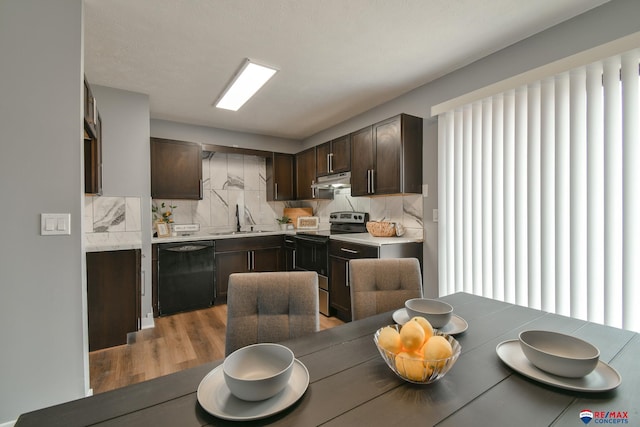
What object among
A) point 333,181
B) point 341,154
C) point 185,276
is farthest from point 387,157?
point 185,276

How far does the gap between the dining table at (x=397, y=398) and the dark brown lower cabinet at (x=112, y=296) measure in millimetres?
2145

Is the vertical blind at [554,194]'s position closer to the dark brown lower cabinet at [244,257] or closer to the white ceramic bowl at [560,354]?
the white ceramic bowl at [560,354]

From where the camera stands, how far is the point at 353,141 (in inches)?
132

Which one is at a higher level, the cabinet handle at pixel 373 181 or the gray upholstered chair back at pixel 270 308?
the cabinet handle at pixel 373 181

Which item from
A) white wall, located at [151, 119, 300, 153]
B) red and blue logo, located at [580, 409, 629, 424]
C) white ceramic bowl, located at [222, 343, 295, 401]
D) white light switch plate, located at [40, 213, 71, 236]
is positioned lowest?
red and blue logo, located at [580, 409, 629, 424]

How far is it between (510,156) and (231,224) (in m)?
3.75

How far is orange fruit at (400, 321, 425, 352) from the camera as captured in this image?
751mm

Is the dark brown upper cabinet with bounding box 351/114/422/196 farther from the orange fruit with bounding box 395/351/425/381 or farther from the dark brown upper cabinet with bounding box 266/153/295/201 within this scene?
the orange fruit with bounding box 395/351/425/381

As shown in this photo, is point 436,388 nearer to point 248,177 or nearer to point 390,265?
point 390,265

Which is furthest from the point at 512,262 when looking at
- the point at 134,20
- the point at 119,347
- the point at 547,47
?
the point at 119,347

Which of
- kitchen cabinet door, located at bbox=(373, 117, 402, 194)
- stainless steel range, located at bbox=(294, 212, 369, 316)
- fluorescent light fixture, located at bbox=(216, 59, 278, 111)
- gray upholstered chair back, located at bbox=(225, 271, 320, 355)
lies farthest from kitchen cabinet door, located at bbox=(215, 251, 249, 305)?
gray upholstered chair back, located at bbox=(225, 271, 320, 355)

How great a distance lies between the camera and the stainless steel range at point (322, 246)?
3.28 metres

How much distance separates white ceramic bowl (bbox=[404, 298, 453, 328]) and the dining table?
0.14 metres

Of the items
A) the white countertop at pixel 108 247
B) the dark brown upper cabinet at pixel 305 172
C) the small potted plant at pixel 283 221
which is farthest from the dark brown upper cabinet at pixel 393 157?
the white countertop at pixel 108 247
